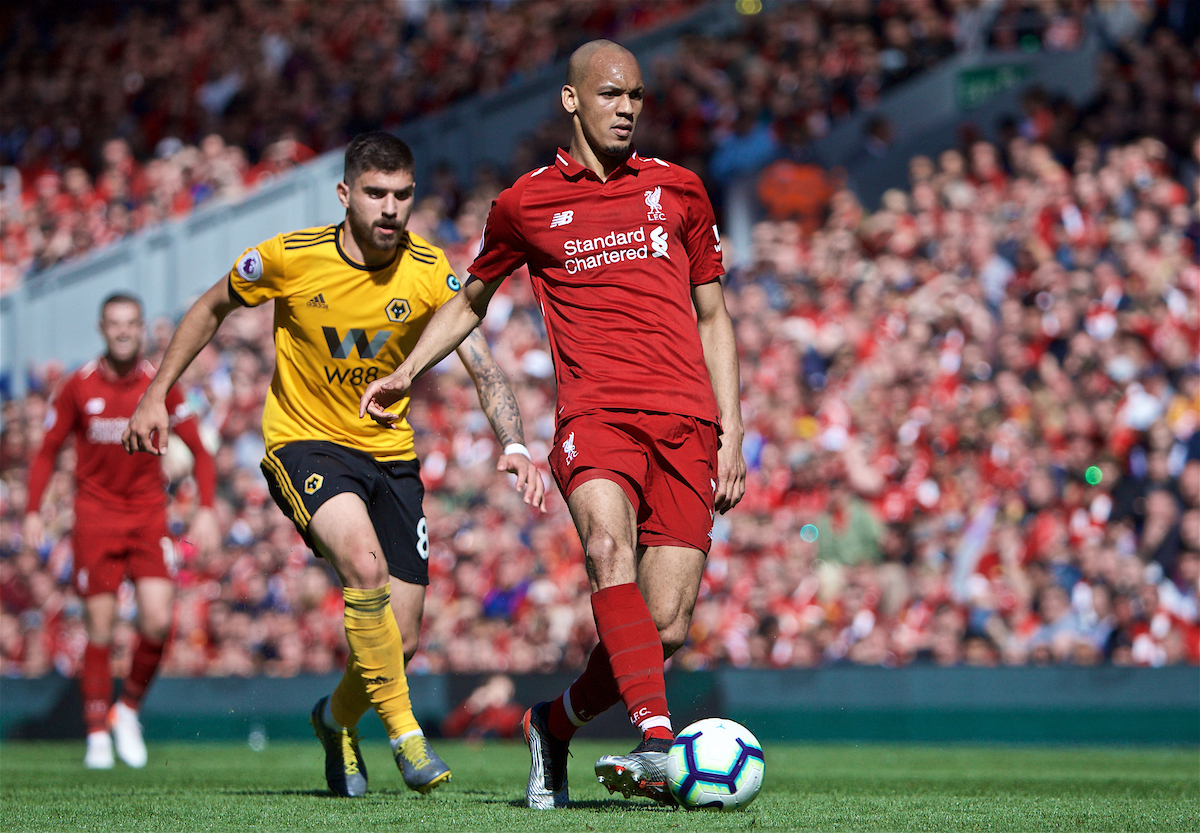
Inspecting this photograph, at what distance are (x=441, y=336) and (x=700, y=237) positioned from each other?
109 cm

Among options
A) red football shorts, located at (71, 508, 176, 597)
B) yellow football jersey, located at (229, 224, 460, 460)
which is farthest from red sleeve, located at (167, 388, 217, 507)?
yellow football jersey, located at (229, 224, 460, 460)

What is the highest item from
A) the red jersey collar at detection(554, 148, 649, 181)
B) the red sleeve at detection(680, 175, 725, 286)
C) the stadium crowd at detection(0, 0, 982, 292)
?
the stadium crowd at detection(0, 0, 982, 292)

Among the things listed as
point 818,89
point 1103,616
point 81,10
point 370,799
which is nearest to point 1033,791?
point 370,799

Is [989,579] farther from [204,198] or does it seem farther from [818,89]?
[204,198]

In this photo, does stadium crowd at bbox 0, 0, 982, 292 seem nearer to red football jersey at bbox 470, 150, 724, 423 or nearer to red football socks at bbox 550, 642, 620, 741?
red football jersey at bbox 470, 150, 724, 423

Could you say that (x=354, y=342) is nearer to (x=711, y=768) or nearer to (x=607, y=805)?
(x=607, y=805)

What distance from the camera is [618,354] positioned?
5770mm

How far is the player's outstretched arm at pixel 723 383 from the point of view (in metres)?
5.98

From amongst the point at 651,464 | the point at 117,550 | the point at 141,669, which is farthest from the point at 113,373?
the point at 651,464

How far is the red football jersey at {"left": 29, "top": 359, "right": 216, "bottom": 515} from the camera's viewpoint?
10031 millimetres

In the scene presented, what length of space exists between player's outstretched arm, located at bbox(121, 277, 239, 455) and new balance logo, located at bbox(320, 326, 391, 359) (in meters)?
0.43

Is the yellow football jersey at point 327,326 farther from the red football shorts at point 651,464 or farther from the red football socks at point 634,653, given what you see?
the red football socks at point 634,653

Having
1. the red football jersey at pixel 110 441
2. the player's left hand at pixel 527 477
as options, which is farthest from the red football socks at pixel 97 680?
the player's left hand at pixel 527 477

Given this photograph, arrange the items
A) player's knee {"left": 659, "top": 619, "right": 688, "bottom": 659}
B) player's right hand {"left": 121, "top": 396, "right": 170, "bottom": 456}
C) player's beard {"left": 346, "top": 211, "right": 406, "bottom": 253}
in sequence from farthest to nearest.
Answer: player's beard {"left": 346, "top": 211, "right": 406, "bottom": 253}, player's right hand {"left": 121, "top": 396, "right": 170, "bottom": 456}, player's knee {"left": 659, "top": 619, "right": 688, "bottom": 659}
